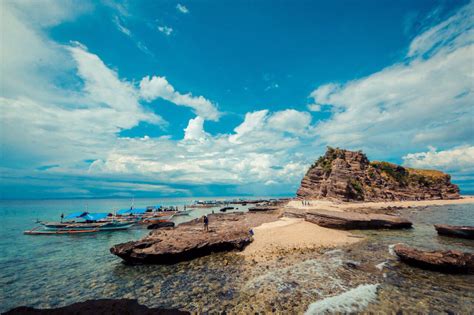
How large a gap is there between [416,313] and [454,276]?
7010 millimetres

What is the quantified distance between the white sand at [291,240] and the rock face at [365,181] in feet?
191

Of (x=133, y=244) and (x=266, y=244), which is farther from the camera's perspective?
(x=266, y=244)

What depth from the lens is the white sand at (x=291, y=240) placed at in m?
18.4

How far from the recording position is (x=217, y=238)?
20.0 metres

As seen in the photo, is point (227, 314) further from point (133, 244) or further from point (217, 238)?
point (133, 244)

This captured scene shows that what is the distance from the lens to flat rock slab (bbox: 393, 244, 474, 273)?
43.2 ft

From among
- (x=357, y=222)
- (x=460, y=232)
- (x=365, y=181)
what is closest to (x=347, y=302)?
(x=357, y=222)

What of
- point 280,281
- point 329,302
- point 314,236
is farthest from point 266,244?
point 329,302

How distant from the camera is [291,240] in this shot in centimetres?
2155

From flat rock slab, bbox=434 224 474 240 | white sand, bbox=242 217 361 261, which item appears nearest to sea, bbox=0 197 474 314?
white sand, bbox=242 217 361 261

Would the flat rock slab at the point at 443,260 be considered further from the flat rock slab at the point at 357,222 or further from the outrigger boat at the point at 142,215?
the outrigger boat at the point at 142,215

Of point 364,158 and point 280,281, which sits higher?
point 364,158

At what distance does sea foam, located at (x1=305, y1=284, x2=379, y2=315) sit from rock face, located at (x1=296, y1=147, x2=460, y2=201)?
72524mm

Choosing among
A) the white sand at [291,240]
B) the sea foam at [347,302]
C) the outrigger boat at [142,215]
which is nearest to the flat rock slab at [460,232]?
the white sand at [291,240]
